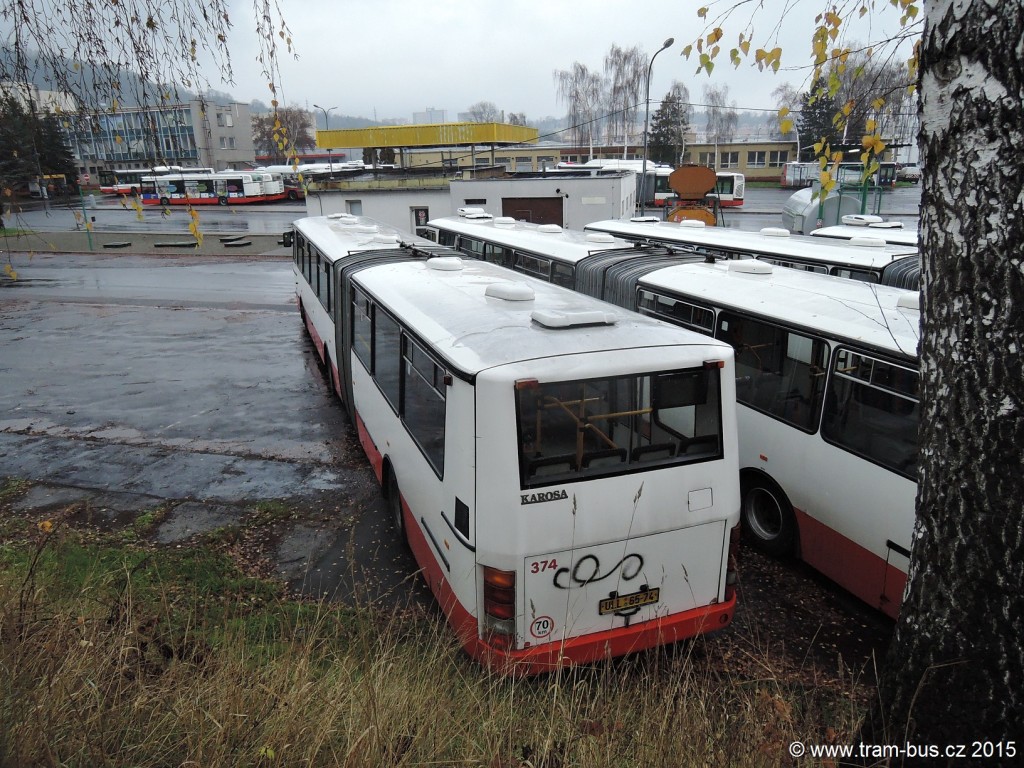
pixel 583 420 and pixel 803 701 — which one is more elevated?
pixel 583 420

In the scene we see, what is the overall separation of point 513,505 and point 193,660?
1.99m

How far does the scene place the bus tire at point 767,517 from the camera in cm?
654

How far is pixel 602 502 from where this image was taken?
4.54m

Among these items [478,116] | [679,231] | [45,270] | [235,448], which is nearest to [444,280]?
[235,448]

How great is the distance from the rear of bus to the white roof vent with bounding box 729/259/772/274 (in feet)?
11.7

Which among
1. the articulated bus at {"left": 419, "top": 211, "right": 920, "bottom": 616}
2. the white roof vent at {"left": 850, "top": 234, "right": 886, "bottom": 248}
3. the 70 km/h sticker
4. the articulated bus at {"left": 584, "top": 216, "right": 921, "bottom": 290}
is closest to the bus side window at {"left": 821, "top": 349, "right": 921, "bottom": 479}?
the articulated bus at {"left": 419, "top": 211, "right": 920, "bottom": 616}

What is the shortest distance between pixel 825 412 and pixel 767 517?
56.7 inches

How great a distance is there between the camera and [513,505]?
436 centimetres

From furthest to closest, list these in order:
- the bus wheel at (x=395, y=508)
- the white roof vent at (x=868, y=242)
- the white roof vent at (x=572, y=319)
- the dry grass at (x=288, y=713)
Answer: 1. the white roof vent at (x=868, y=242)
2. the bus wheel at (x=395, y=508)
3. the white roof vent at (x=572, y=319)
4. the dry grass at (x=288, y=713)

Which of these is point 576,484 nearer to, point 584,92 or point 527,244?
point 527,244

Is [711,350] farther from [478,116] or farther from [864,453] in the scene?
[478,116]

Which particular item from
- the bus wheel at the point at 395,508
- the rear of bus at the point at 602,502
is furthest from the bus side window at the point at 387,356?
the rear of bus at the point at 602,502

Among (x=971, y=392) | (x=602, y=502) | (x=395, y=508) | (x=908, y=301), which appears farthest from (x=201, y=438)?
(x=971, y=392)

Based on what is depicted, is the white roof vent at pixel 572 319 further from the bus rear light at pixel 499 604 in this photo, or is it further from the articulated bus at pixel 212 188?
the articulated bus at pixel 212 188
